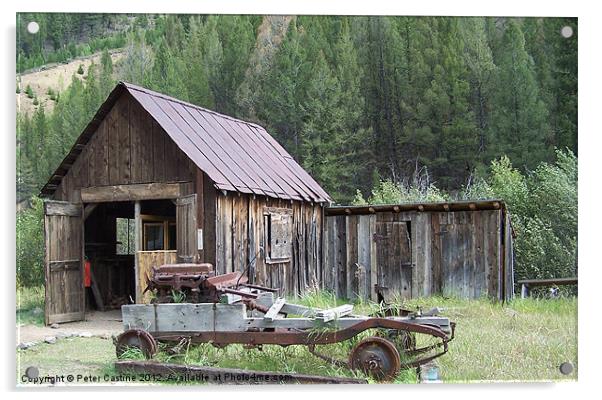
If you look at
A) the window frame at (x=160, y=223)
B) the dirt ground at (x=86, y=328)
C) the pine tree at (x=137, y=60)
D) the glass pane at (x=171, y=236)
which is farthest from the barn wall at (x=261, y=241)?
the glass pane at (x=171, y=236)

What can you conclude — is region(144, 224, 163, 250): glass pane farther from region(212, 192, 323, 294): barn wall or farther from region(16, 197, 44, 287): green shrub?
region(16, 197, 44, 287): green shrub

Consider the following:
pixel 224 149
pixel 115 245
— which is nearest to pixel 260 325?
pixel 224 149

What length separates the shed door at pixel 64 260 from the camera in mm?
12875

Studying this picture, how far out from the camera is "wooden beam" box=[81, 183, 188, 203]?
12406 mm

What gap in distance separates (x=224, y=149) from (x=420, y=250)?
4.15 m

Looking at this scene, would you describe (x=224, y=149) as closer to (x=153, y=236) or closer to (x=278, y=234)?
(x=278, y=234)

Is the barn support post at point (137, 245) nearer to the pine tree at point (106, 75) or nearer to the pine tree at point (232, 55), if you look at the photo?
the pine tree at point (106, 75)

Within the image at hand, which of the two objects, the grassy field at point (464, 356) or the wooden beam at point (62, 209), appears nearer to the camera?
the grassy field at point (464, 356)

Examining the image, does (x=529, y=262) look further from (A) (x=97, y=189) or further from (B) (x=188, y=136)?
(A) (x=97, y=189)

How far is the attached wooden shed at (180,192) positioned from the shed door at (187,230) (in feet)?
0.05

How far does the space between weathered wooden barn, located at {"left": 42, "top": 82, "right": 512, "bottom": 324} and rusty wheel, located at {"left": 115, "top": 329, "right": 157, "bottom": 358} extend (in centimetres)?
135

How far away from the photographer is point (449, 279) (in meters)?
14.2
